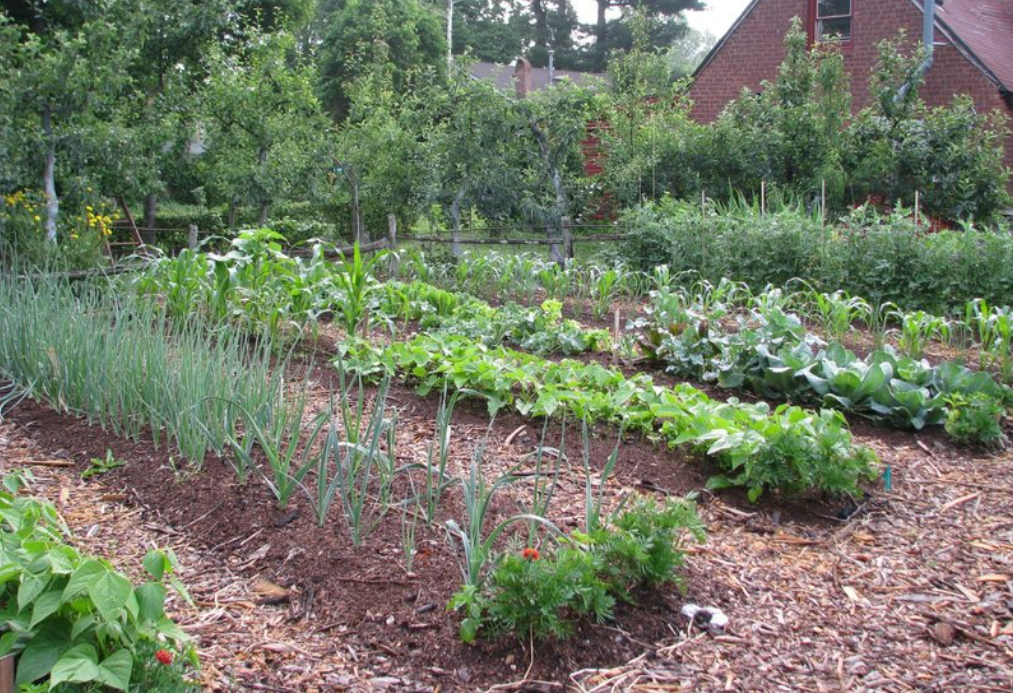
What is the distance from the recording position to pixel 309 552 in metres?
→ 2.91

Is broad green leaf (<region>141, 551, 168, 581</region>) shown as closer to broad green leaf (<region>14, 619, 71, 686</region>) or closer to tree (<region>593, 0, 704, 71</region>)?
broad green leaf (<region>14, 619, 71, 686</region>)

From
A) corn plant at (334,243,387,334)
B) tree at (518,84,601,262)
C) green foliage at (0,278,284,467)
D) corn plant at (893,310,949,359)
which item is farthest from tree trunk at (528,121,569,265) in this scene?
green foliage at (0,278,284,467)

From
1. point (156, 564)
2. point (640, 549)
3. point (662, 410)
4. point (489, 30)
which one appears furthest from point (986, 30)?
point (489, 30)

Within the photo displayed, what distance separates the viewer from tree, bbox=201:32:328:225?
40.3 ft

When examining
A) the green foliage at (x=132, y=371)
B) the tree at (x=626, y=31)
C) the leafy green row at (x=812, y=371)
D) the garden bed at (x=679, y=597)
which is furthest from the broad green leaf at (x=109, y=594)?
the tree at (x=626, y=31)

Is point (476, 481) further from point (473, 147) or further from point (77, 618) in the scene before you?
point (473, 147)

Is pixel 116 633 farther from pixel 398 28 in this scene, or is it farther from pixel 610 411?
pixel 398 28

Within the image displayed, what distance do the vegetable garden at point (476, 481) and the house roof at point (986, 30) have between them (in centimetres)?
1295

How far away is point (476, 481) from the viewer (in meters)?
3.12

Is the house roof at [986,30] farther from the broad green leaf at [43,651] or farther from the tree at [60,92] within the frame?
the broad green leaf at [43,651]

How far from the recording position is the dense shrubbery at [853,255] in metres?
8.09

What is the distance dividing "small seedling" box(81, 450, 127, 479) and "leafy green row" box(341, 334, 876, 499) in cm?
105

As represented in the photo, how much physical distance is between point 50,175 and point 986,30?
1783 centimetres

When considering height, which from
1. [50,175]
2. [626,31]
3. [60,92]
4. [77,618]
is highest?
[626,31]
